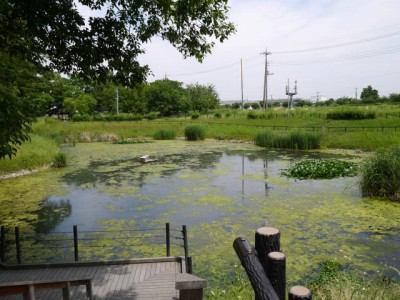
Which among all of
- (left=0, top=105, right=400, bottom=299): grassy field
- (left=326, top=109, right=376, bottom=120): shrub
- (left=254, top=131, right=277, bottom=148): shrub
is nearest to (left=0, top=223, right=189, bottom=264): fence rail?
(left=0, top=105, right=400, bottom=299): grassy field

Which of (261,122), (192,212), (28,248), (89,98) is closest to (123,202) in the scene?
(192,212)

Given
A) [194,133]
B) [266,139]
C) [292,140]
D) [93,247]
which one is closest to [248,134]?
[266,139]

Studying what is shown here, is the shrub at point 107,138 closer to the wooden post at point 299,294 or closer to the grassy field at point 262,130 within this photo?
the grassy field at point 262,130

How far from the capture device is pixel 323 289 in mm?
5871

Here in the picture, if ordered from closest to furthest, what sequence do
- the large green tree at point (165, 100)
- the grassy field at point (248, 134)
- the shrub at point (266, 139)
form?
the grassy field at point (248, 134)
the shrub at point (266, 139)
the large green tree at point (165, 100)

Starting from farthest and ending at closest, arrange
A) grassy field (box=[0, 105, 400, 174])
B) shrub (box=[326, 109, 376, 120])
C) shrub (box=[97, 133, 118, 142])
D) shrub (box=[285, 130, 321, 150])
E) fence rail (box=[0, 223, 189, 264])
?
shrub (box=[97, 133, 118, 142]) → shrub (box=[326, 109, 376, 120]) → shrub (box=[285, 130, 321, 150]) → grassy field (box=[0, 105, 400, 174]) → fence rail (box=[0, 223, 189, 264])

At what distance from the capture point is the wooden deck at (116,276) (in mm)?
5516

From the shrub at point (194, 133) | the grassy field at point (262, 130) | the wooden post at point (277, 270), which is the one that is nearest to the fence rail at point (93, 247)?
the wooden post at point (277, 270)

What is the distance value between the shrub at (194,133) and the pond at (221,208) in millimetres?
13197

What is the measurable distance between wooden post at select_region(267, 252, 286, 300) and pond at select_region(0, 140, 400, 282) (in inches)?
166

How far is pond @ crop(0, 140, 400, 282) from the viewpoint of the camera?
303 inches

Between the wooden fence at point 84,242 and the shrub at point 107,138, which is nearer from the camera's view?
the wooden fence at point 84,242

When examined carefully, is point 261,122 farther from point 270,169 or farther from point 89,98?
point 89,98

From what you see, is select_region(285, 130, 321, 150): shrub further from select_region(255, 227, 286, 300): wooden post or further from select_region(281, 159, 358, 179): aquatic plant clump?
select_region(255, 227, 286, 300): wooden post
